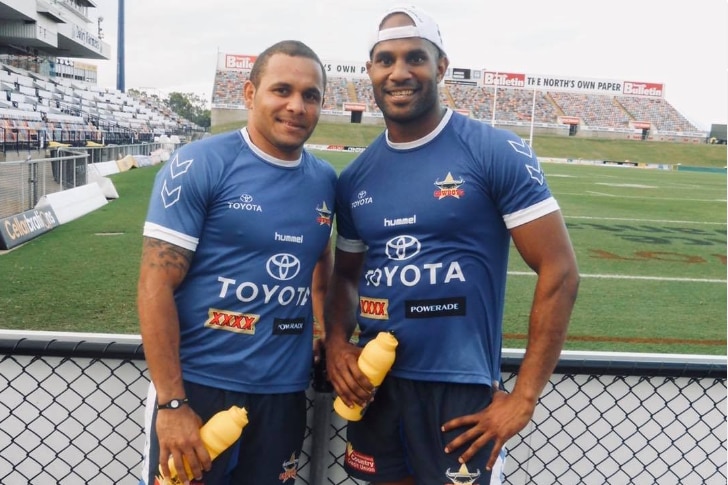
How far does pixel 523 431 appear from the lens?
242cm

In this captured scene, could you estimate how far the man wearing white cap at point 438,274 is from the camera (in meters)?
1.98

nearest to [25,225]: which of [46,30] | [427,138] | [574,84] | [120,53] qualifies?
[427,138]

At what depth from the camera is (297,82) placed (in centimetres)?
217

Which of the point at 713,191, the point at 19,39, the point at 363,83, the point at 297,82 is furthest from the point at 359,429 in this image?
the point at 363,83

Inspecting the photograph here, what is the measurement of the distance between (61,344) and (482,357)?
55.7 inches

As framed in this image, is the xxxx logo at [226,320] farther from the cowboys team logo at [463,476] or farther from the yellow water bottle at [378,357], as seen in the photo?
the cowboys team logo at [463,476]

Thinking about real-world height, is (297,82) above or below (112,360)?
above

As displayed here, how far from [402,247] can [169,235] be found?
735 millimetres

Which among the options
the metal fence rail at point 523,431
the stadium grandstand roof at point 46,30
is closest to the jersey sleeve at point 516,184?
the metal fence rail at point 523,431

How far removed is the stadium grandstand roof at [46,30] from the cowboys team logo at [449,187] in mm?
39419

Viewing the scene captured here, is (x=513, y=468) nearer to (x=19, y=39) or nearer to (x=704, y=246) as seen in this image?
(x=704, y=246)

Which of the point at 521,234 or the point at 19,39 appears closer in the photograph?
the point at 521,234

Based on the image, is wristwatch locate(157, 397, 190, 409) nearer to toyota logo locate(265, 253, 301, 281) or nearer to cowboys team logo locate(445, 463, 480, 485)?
toyota logo locate(265, 253, 301, 281)

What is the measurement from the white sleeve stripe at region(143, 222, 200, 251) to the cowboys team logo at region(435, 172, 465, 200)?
0.79 metres
